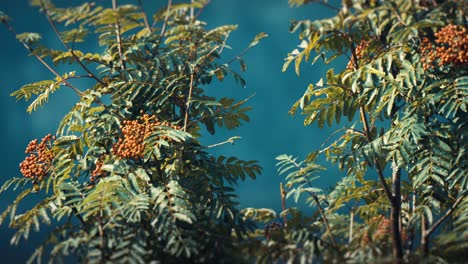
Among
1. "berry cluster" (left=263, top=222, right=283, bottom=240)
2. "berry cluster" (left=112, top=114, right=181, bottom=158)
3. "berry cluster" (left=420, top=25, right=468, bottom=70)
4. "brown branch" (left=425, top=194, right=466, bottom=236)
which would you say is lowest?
"berry cluster" (left=263, top=222, right=283, bottom=240)

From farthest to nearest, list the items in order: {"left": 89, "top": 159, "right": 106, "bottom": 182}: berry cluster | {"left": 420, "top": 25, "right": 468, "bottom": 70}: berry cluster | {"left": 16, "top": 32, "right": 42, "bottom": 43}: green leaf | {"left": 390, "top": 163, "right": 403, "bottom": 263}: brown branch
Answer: {"left": 89, "top": 159, "right": 106, "bottom": 182}: berry cluster < {"left": 16, "top": 32, "right": 42, "bottom": 43}: green leaf < {"left": 420, "top": 25, "right": 468, "bottom": 70}: berry cluster < {"left": 390, "top": 163, "right": 403, "bottom": 263}: brown branch

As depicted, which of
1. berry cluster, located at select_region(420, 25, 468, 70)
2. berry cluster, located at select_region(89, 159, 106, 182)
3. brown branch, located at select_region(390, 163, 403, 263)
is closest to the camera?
brown branch, located at select_region(390, 163, 403, 263)

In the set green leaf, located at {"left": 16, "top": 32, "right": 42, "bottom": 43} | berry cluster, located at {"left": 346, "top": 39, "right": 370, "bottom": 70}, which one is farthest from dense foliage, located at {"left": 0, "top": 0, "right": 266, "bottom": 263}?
berry cluster, located at {"left": 346, "top": 39, "right": 370, "bottom": 70}

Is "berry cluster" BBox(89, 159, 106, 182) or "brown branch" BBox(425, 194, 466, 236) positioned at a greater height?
Result: "berry cluster" BBox(89, 159, 106, 182)

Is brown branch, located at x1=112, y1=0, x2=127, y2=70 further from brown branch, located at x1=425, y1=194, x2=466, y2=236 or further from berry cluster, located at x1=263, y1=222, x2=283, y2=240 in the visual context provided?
brown branch, located at x1=425, y1=194, x2=466, y2=236

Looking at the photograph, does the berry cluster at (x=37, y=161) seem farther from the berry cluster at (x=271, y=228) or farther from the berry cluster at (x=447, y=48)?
the berry cluster at (x=447, y=48)

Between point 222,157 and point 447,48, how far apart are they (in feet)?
3.84

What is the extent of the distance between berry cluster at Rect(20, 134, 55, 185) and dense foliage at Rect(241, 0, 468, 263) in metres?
1.10

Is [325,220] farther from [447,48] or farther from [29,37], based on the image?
[29,37]

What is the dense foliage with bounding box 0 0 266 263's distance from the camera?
2229 millimetres

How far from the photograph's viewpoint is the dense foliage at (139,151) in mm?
2229

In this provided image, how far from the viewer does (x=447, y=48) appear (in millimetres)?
2471

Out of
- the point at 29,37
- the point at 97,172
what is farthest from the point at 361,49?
the point at 29,37

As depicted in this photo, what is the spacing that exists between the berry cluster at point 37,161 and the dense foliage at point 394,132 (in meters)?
1.10
